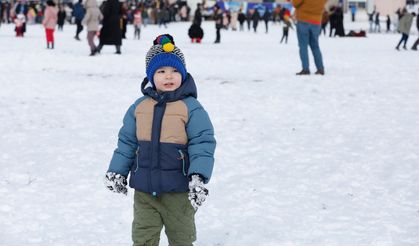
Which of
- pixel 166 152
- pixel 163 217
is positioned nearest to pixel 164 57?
pixel 166 152

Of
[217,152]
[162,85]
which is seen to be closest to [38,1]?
[217,152]

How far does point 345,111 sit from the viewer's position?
7855 millimetres

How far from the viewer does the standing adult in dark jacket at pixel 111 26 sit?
15477mm

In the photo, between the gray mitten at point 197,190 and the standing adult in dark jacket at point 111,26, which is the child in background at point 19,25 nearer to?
the standing adult in dark jacket at point 111,26

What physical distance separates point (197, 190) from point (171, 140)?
25cm

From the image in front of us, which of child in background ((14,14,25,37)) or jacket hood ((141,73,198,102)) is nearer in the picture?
jacket hood ((141,73,198,102))

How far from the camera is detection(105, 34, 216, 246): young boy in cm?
272

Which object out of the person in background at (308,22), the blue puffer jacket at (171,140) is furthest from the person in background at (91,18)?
the blue puffer jacket at (171,140)

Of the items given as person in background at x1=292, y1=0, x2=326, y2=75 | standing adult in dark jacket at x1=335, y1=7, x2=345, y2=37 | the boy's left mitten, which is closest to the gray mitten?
the boy's left mitten

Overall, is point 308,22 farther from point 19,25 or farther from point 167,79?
point 19,25

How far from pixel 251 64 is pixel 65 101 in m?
5.95

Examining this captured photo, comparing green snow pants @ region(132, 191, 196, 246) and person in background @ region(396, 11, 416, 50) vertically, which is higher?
person in background @ region(396, 11, 416, 50)

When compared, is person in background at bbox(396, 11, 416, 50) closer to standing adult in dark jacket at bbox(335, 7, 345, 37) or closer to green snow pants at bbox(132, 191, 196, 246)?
standing adult in dark jacket at bbox(335, 7, 345, 37)

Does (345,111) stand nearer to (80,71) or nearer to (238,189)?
(238,189)
